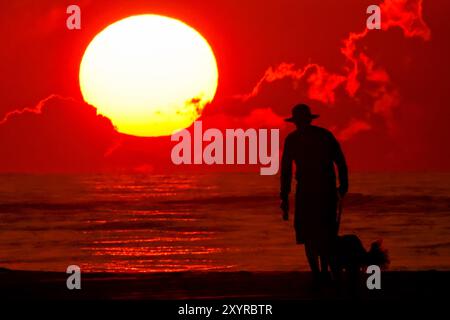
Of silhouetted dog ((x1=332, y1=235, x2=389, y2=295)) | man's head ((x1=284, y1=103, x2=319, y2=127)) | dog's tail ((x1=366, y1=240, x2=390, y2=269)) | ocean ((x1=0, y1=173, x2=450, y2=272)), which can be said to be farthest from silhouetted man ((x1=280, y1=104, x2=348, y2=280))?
ocean ((x1=0, y1=173, x2=450, y2=272))

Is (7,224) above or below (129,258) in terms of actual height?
above

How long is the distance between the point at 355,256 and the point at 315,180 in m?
0.89

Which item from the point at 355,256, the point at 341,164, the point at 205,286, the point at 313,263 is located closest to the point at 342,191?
the point at 341,164

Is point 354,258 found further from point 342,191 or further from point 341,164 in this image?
point 341,164

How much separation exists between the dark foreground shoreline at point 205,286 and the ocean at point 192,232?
8734 millimetres

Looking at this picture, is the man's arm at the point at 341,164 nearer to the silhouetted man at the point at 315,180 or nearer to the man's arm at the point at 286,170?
the silhouetted man at the point at 315,180

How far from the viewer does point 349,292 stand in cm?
948

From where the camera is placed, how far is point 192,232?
40.6 metres

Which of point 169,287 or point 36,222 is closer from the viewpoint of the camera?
point 169,287

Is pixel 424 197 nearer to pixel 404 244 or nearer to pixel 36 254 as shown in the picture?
pixel 404 244

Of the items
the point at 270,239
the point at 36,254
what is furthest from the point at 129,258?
the point at 270,239

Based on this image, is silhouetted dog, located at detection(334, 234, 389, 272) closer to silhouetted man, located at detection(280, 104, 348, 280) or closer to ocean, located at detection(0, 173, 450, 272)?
silhouetted man, located at detection(280, 104, 348, 280)

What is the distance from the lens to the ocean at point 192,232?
25.5 metres
